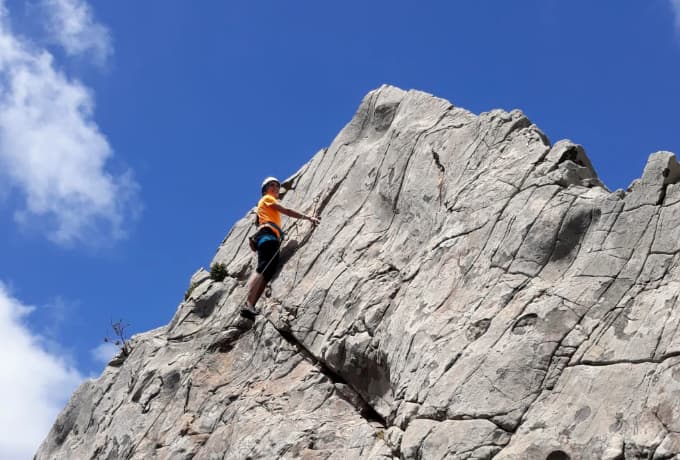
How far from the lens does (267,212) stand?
1031 inches

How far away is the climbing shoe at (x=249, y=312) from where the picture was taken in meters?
24.5

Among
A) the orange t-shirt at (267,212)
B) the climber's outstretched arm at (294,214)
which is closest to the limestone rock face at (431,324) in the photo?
the climber's outstretched arm at (294,214)

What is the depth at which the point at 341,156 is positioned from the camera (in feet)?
90.4

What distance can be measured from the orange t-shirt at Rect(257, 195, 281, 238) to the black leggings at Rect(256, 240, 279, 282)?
0.41 metres

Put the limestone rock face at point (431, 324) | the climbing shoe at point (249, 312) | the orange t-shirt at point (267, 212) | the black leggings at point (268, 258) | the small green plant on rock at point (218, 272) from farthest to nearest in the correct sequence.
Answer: the small green plant on rock at point (218, 272) → the orange t-shirt at point (267, 212) → the black leggings at point (268, 258) → the climbing shoe at point (249, 312) → the limestone rock face at point (431, 324)

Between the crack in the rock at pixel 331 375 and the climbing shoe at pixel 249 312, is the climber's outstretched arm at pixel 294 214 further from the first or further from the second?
the crack in the rock at pixel 331 375

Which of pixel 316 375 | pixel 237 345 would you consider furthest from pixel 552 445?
pixel 237 345

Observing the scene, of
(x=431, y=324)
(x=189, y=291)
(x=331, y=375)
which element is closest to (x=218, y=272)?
(x=189, y=291)

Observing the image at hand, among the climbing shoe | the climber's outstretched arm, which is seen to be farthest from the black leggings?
the climbing shoe

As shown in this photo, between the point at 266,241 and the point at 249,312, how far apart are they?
232 cm

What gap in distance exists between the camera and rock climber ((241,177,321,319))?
2514 centimetres

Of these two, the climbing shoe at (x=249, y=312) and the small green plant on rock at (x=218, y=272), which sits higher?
the small green plant on rock at (x=218, y=272)

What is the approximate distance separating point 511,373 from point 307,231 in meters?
10.8

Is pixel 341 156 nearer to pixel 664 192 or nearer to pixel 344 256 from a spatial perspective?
pixel 344 256
